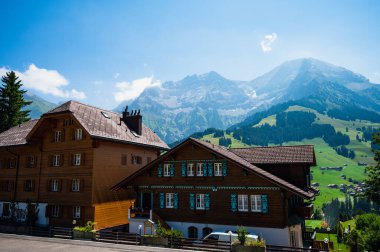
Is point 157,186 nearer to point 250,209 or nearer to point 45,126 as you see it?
point 250,209

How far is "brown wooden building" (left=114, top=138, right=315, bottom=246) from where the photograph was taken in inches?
1041

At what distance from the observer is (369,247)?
21.9m

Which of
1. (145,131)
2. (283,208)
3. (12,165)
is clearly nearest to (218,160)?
(283,208)

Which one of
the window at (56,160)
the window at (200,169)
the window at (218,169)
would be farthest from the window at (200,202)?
the window at (56,160)

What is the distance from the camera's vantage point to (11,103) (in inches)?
2306

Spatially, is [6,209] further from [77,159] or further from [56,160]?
[77,159]

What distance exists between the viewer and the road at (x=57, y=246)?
22.3m

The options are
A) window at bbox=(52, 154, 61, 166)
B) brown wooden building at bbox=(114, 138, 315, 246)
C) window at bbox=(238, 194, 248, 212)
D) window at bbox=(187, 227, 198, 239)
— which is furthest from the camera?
window at bbox=(52, 154, 61, 166)

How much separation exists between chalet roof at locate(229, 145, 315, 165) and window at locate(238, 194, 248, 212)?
5.35 meters

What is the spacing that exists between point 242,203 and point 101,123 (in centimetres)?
1824

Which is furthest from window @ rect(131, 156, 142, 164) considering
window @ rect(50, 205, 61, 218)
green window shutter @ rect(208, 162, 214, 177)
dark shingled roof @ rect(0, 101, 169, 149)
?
green window shutter @ rect(208, 162, 214, 177)

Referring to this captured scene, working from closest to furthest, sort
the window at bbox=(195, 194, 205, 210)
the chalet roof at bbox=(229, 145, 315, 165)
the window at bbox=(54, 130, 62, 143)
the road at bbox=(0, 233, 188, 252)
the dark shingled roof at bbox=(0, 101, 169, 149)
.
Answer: the road at bbox=(0, 233, 188, 252), the window at bbox=(195, 194, 205, 210), the chalet roof at bbox=(229, 145, 315, 165), the dark shingled roof at bbox=(0, 101, 169, 149), the window at bbox=(54, 130, 62, 143)

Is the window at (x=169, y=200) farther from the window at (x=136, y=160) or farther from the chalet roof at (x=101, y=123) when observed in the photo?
the window at (x=136, y=160)

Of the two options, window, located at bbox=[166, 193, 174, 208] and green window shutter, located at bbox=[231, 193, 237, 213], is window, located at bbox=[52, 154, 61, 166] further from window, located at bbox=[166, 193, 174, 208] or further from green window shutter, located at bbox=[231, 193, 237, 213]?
green window shutter, located at bbox=[231, 193, 237, 213]
